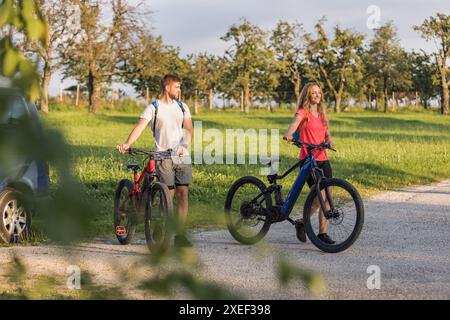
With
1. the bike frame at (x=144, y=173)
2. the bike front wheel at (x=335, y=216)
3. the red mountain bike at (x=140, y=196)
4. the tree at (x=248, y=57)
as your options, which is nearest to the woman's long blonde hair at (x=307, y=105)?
the bike front wheel at (x=335, y=216)

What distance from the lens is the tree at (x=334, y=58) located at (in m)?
94.4

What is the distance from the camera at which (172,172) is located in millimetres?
7969

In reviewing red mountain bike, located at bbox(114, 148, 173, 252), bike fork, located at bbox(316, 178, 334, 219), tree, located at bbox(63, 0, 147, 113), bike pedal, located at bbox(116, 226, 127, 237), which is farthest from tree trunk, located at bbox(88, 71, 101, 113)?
bike fork, located at bbox(316, 178, 334, 219)

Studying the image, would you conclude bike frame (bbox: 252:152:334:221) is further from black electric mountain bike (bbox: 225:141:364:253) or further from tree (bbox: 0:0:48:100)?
tree (bbox: 0:0:48:100)

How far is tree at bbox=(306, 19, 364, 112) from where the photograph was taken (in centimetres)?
9444

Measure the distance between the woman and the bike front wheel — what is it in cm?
35

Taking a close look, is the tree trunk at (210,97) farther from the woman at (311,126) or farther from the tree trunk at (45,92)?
the tree trunk at (45,92)

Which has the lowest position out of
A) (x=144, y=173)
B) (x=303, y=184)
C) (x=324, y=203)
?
(x=324, y=203)

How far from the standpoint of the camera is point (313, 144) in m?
7.80

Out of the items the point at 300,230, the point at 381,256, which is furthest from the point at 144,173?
the point at 381,256

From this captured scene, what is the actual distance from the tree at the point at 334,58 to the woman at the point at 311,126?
8635 centimetres

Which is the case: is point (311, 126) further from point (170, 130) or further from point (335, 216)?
point (170, 130)

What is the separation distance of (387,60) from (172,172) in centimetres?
9151
